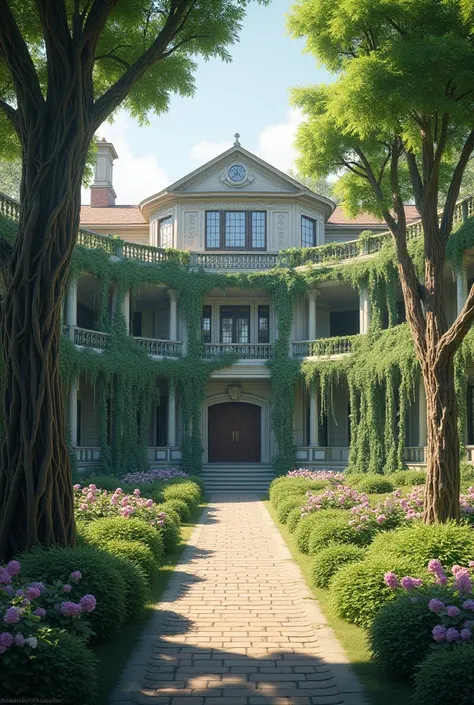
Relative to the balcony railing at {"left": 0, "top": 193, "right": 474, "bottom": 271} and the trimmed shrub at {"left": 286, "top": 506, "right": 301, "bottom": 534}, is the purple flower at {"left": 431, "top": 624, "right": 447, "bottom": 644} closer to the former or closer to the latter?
the trimmed shrub at {"left": 286, "top": 506, "right": 301, "bottom": 534}

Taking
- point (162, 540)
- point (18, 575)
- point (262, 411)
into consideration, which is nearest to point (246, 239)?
point (262, 411)

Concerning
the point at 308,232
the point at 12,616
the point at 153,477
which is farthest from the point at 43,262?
the point at 308,232

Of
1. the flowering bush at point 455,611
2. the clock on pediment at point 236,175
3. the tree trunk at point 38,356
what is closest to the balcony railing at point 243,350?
the clock on pediment at point 236,175

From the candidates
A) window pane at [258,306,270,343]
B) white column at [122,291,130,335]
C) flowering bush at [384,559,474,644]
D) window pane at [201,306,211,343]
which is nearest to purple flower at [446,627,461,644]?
flowering bush at [384,559,474,644]

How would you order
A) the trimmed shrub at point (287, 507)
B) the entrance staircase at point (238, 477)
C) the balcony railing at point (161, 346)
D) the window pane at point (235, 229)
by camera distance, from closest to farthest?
the trimmed shrub at point (287, 507)
the entrance staircase at point (238, 477)
the balcony railing at point (161, 346)
the window pane at point (235, 229)

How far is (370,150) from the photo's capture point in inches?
545

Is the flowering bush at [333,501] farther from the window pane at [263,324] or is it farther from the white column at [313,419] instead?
the window pane at [263,324]

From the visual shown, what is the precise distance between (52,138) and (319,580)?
21.6 feet

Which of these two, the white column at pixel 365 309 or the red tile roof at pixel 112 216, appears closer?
Result: the white column at pixel 365 309

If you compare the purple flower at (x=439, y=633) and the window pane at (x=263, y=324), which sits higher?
the window pane at (x=263, y=324)

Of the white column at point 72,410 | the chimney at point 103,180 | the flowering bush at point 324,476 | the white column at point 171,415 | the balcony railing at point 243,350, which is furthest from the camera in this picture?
the chimney at point 103,180

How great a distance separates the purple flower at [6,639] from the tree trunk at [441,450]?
7121 mm

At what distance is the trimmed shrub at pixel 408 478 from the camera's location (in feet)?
70.7

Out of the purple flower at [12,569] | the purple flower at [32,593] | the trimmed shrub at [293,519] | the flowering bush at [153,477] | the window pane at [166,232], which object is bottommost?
the trimmed shrub at [293,519]
